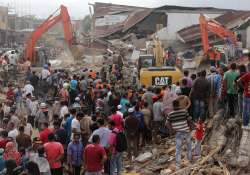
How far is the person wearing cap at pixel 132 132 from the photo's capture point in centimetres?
1483

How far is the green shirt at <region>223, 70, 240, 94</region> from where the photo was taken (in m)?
14.6

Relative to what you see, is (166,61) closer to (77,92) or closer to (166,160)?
(77,92)

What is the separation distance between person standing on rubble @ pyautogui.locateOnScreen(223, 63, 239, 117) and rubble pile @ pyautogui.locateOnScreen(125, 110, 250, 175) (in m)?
0.37

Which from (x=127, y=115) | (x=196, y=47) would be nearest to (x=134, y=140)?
(x=127, y=115)

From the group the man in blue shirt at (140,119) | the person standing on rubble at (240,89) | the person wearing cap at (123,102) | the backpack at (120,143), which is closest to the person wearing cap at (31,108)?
the person wearing cap at (123,102)

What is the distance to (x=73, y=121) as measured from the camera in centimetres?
1428

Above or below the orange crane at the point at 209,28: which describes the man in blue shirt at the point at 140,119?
below

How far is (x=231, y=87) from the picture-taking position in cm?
1475

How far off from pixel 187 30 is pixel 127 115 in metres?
30.8

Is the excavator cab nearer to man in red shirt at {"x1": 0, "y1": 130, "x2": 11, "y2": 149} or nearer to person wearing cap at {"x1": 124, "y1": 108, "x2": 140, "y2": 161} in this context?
person wearing cap at {"x1": 124, "y1": 108, "x2": 140, "y2": 161}

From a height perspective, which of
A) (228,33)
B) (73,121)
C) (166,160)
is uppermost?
(228,33)

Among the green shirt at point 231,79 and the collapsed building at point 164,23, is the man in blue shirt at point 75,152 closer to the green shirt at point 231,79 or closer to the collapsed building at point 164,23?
the green shirt at point 231,79

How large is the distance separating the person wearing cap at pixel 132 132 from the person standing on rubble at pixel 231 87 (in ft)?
8.23

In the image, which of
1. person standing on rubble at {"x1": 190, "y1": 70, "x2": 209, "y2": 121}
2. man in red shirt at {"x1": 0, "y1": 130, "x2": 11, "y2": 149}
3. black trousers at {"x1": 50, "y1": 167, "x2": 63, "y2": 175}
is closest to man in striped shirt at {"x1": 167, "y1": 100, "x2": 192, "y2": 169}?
black trousers at {"x1": 50, "y1": 167, "x2": 63, "y2": 175}
